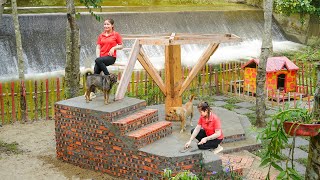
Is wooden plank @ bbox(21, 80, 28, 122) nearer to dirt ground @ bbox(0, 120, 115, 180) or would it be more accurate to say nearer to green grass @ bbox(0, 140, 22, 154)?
dirt ground @ bbox(0, 120, 115, 180)

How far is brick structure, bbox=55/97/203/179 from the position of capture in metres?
7.47

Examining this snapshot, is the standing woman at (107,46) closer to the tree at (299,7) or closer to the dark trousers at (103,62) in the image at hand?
the dark trousers at (103,62)

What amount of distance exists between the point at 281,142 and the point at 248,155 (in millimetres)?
5262

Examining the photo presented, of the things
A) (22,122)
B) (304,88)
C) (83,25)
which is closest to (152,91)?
(22,122)

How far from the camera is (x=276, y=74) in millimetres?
13273

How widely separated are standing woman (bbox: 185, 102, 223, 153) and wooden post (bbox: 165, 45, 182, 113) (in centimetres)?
245

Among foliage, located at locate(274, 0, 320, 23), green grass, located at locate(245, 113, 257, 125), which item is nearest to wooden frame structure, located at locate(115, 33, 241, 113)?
green grass, located at locate(245, 113, 257, 125)

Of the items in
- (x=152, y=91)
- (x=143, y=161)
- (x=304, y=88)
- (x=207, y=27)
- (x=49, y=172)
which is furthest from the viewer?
(x=207, y=27)

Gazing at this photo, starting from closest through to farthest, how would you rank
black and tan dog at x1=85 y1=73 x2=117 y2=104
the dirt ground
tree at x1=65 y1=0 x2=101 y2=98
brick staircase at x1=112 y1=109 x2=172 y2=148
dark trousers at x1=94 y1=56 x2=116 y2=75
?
brick staircase at x1=112 y1=109 x2=172 y2=148
the dirt ground
black and tan dog at x1=85 y1=73 x2=117 y2=104
dark trousers at x1=94 y1=56 x2=116 y2=75
tree at x1=65 y1=0 x2=101 y2=98

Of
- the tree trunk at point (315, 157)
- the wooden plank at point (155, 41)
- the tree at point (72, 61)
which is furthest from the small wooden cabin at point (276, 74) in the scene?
the tree trunk at point (315, 157)

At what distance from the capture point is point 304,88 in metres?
13.7

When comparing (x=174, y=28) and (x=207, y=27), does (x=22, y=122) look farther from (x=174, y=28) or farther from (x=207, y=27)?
(x=207, y=27)

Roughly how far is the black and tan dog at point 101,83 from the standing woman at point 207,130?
1.83 meters

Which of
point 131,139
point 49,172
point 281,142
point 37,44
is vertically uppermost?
point 37,44
